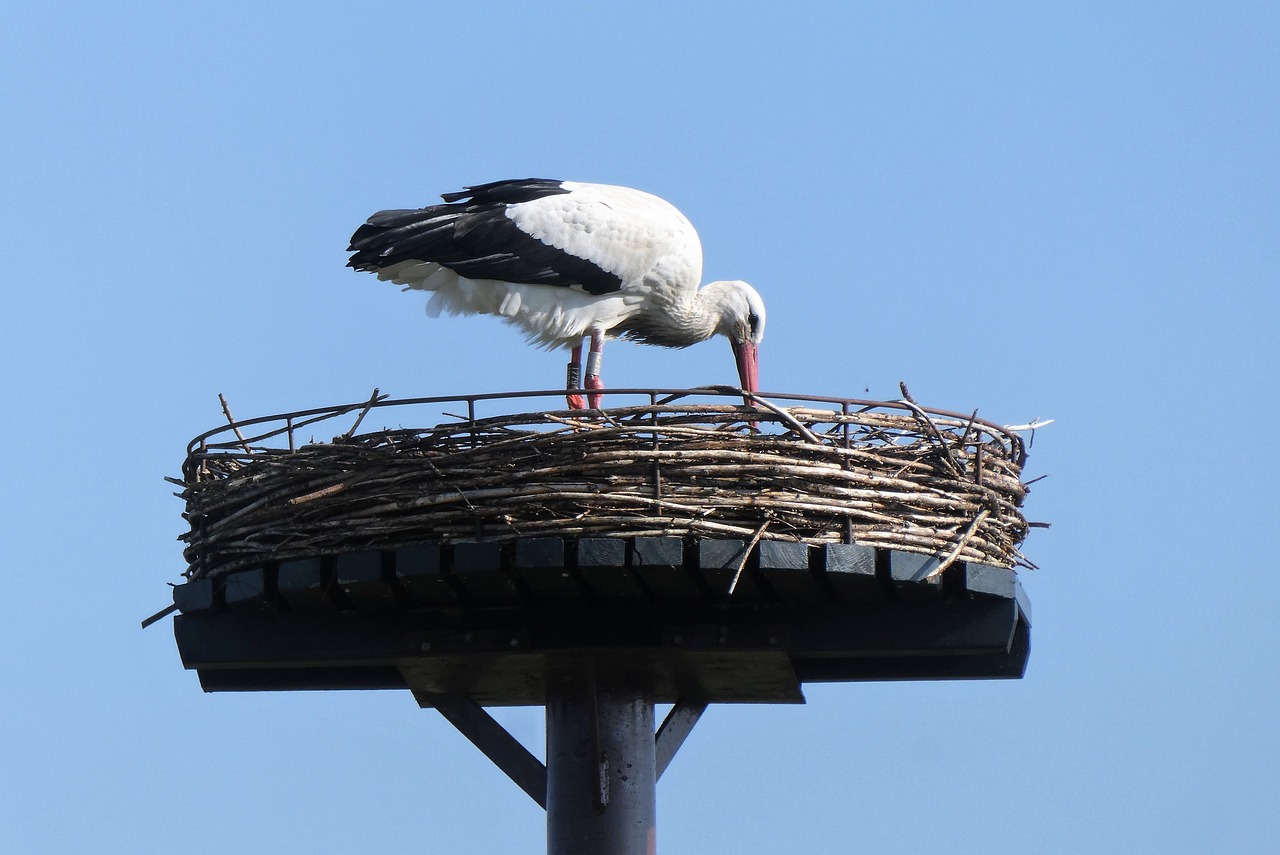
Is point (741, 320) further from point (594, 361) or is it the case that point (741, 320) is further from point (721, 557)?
point (721, 557)

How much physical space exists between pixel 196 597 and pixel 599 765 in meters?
1.80

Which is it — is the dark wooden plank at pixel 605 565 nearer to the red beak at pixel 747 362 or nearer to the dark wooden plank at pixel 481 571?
the dark wooden plank at pixel 481 571

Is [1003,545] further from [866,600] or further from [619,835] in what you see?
[619,835]

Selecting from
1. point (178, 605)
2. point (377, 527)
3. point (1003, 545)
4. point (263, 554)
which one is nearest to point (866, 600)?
point (1003, 545)

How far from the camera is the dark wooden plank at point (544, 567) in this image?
6.89m

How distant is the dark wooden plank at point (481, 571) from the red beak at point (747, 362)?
295cm

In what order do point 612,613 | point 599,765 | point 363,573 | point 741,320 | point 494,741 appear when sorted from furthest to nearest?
point 741,320 < point 494,741 < point 599,765 < point 612,613 < point 363,573

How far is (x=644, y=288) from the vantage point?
30.1ft

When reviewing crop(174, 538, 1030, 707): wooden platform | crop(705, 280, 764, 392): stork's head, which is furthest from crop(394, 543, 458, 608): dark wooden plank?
crop(705, 280, 764, 392): stork's head

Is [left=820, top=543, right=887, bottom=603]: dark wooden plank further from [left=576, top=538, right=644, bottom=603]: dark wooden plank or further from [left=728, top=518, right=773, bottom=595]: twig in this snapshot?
[left=576, top=538, right=644, bottom=603]: dark wooden plank

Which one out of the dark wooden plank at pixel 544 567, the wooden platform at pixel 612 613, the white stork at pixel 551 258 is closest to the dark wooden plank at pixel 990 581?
the wooden platform at pixel 612 613

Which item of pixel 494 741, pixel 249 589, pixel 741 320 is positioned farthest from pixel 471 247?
pixel 494 741

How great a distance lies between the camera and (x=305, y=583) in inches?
289

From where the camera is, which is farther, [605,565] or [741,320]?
[741,320]
